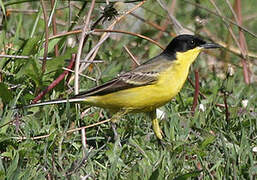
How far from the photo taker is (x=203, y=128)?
5.02 meters

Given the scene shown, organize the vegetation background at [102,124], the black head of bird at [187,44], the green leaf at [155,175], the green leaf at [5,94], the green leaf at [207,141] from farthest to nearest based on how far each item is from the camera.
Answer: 1. the black head of bird at [187,44]
2. the green leaf at [5,94]
3. the green leaf at [207,141]
4. the vegetation background at [102,124]
5. the green leaf at [155,175]

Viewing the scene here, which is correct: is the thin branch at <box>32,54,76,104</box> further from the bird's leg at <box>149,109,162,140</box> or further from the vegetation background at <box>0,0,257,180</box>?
the bird's leg at <box>149,109,162,140</box>

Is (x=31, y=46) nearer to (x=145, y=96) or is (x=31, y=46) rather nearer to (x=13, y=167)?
(x=145, y=96)

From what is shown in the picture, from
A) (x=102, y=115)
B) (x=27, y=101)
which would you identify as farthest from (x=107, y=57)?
(x=27, y=101)

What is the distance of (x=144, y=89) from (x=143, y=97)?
9cm

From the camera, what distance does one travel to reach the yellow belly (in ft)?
16.0

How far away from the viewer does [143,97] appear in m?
4.92

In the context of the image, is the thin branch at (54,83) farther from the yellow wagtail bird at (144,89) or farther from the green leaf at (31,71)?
the yellow wagtail bird at (144,89)

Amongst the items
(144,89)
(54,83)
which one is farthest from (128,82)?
(54,83)

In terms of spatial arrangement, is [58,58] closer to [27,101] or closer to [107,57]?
[27,101]

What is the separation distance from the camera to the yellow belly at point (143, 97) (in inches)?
192

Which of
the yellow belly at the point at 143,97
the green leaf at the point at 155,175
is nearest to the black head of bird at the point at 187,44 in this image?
the yellow belly at the point at 143,97

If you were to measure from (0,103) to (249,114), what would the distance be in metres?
2.11

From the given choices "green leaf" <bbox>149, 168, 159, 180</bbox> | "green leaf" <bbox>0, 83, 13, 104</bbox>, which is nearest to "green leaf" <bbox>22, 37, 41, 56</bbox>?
"green leaf" <bbox>0, 83, 13, 104</bbox>
